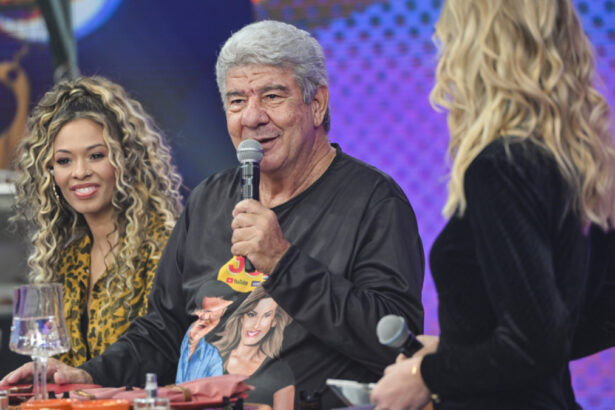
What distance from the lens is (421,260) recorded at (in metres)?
2.23

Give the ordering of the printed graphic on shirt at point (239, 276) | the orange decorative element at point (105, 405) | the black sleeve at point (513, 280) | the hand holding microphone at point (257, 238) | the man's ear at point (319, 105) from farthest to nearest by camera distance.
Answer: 1. the man's ear at point (319, 105)
2. the printed graphic on shirt at point (239, 276)
3. the hand holding microphone at point (257, 238)
4. the orange decorative element at point (105, 405)
5. the black sleeve at point (513, 280)

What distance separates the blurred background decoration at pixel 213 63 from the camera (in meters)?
3.71

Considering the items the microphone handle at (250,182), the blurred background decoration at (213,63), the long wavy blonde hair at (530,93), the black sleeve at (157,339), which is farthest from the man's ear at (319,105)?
the blurred background decoration at (213,63)

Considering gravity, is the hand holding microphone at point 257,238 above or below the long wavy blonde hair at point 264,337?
above

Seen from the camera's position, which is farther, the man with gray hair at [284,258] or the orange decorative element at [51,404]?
the man with gray hair at [284,258]

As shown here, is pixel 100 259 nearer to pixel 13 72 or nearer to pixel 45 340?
pixel 45 340

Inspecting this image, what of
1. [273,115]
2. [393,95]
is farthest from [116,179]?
[393,95]

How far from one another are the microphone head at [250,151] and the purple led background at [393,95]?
160 centimetres

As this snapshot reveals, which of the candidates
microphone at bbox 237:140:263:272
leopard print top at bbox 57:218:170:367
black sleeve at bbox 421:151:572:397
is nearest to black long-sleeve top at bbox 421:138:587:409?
black sleeve at bbox 421:151:572:397

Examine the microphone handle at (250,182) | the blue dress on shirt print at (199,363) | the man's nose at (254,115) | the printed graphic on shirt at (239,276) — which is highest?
the man's nose at (254,115)

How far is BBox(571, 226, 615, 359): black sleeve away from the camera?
5.02 ft

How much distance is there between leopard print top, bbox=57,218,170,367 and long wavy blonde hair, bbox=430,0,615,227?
1618mm

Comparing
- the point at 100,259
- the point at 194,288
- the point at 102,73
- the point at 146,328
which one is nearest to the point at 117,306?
the point at 100,259

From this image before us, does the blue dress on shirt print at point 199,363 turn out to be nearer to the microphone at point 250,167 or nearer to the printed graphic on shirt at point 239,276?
the printed graphic on shirt at point 239,276
